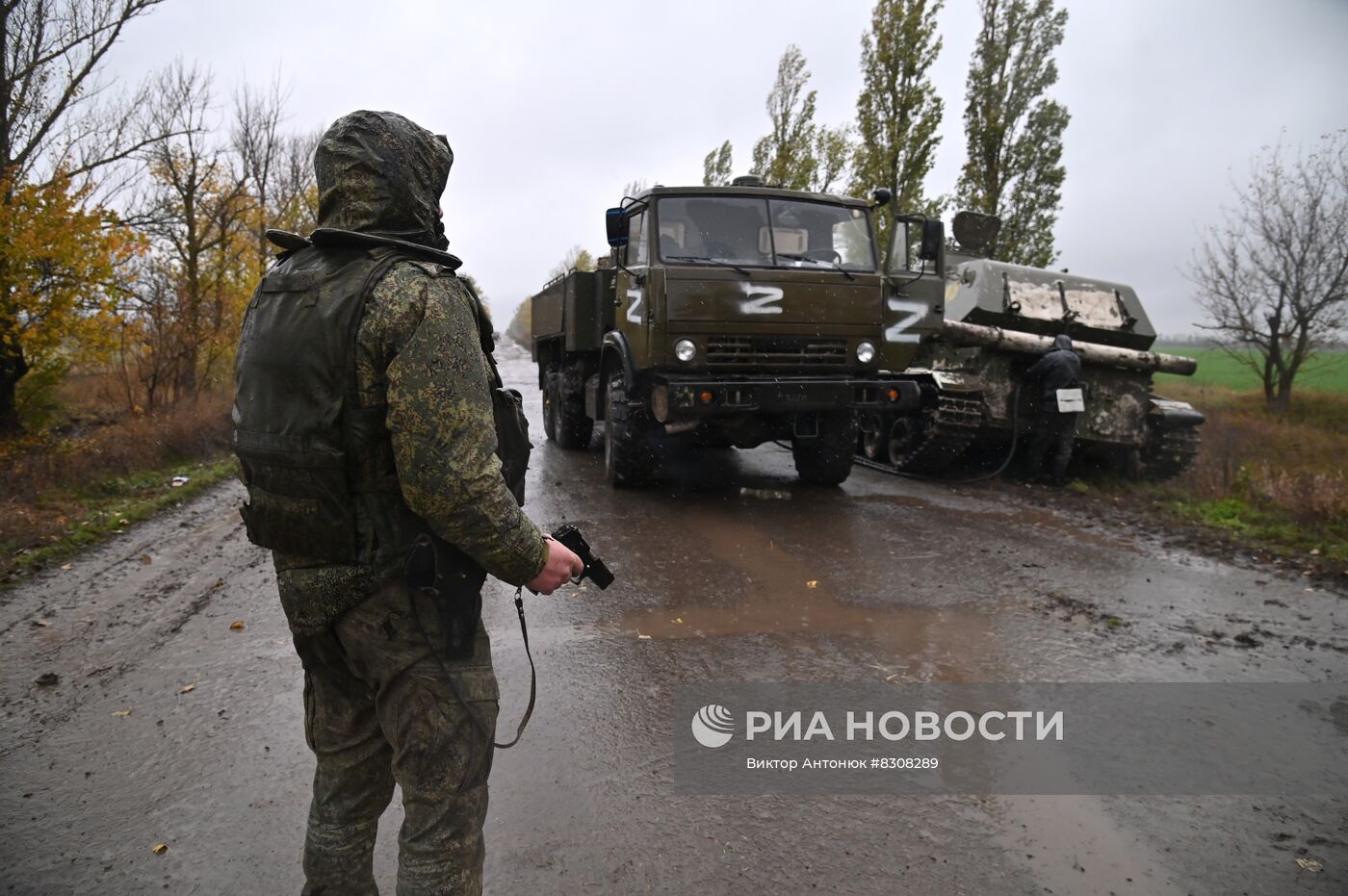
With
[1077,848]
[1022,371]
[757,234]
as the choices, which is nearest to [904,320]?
[757,234]

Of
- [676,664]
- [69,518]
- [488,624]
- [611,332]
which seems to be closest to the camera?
[676,664]

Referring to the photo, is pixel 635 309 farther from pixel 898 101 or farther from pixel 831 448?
pixel 898 101

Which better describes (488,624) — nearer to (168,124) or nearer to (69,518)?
(69,518)

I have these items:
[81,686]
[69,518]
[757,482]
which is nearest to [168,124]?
[69,518]

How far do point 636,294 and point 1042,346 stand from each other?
4625 millimetres

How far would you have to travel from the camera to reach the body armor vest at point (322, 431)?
178 cm

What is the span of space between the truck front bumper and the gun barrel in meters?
1.69

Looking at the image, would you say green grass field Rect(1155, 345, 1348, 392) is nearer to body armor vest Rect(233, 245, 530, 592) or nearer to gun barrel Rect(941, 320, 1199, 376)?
gun barrel Rect(941, 320, 1199, 376)

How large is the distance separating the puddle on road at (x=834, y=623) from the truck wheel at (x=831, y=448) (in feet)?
9.50

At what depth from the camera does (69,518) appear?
22.4 ft

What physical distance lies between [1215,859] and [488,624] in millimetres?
3259

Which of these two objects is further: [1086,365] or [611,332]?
[1086,365]

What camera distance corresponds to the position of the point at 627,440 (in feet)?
25.8

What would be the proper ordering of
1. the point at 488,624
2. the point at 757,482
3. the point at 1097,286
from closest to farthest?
the point at 488,624 → the point at 757,482 → the point at 1097,286
